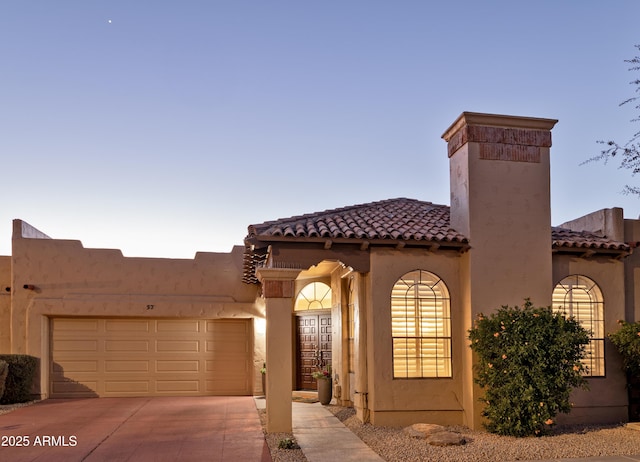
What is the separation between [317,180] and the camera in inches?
988

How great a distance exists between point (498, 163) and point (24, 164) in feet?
52.2

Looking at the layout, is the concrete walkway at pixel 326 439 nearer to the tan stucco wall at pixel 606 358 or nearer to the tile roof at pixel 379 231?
the tile roof at pixel 379 231

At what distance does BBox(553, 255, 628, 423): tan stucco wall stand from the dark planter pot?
216 inches

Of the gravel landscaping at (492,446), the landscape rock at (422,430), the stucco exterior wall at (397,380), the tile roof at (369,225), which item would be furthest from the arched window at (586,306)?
the landscape rock at (422,430)

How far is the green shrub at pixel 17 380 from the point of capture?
1580 centimetres

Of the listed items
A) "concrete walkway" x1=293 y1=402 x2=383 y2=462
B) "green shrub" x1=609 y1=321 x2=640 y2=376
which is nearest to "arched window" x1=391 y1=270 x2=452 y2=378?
"concrete walkway" x1=293 y1=402 x2=383 y2=462

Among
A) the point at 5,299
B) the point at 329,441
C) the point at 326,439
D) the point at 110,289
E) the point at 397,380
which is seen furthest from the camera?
the point at 110,289

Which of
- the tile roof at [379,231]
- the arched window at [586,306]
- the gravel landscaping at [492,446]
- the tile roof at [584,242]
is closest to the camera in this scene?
the gravel landscaping at [492,446]

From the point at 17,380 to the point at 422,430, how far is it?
437 inches

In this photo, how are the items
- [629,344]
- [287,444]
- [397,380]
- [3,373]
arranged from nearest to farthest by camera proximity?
[287,444]
[397,380]
[629,344]
[3,373]

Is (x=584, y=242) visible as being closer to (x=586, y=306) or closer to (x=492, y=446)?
(x=586, y=306)

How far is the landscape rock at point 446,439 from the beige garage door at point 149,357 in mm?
9088

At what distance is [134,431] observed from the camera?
1141 cm

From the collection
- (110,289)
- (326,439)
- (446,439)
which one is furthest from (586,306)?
(110,289)
